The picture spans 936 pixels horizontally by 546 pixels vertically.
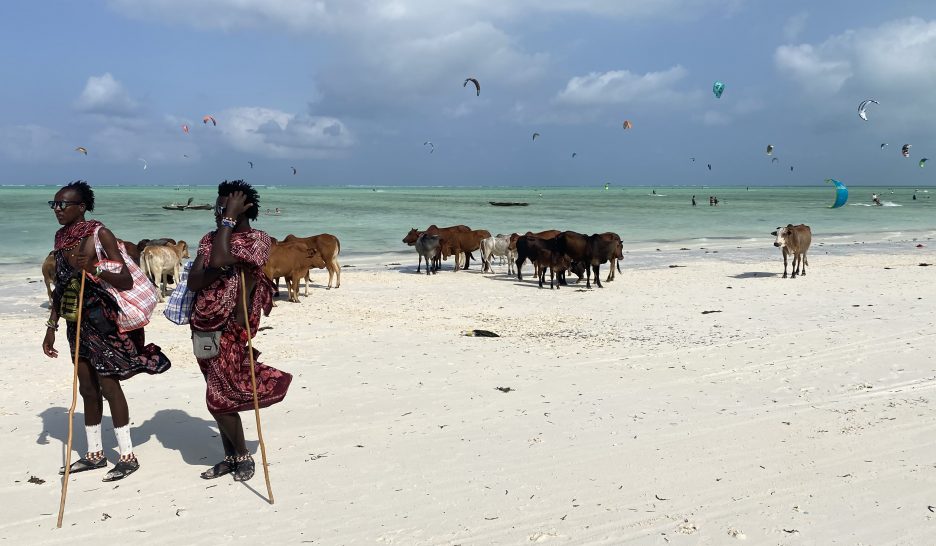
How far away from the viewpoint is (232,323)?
4.54 metres

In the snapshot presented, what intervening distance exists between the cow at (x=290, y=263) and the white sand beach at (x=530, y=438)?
9.33 ft

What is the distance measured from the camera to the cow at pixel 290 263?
1330 centimetres

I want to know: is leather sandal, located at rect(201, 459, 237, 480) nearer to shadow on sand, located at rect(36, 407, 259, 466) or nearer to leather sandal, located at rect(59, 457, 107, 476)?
shadow on sand, located at rect(36, 407, 259, 466)

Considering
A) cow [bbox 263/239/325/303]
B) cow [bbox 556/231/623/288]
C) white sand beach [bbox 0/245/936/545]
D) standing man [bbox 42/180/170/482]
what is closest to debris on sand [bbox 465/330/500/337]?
white sand beach [bbox 0/245/936/545]

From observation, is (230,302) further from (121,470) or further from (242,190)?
(121,470)

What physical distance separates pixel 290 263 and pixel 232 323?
9.16 meters

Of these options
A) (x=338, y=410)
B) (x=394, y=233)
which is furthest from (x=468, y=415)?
(x=394, y=233)

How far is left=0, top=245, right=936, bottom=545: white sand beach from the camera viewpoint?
13.6ft

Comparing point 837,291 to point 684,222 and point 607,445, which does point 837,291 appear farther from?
point 684,222

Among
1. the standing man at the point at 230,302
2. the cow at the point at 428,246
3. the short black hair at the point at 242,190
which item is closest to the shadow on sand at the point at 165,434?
the standing man at the point at 230,302

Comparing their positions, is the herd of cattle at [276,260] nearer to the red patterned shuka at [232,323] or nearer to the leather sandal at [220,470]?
the leather sandal at [220,470]

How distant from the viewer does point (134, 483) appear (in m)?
4.82

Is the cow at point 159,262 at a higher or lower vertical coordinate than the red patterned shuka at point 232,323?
lower

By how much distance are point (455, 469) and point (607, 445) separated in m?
1.22
